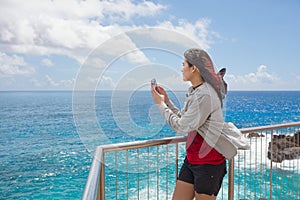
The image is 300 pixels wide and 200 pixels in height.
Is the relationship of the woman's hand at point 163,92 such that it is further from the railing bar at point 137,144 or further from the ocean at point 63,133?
the railing bar at point 137,144

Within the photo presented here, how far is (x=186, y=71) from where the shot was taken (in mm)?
1479

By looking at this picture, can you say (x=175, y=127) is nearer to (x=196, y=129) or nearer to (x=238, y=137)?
(x=196, y=129)

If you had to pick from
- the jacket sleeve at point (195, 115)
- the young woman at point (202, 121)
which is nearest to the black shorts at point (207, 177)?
the young woman at point (202, 121)

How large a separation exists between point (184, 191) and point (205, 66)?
78 centimetres

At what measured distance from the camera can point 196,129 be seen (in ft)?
4.77

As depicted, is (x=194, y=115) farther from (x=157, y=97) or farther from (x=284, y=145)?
(x=284, y=145)

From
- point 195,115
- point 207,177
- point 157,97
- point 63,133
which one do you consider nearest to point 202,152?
point 207,177

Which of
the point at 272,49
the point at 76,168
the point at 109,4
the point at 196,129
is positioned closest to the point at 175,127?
the point at 196,129

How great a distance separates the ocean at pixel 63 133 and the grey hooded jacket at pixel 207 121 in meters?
0.12

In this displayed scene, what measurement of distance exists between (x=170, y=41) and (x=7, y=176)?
83.1ft

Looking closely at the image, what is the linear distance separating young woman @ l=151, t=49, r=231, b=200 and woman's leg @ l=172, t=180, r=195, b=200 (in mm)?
24

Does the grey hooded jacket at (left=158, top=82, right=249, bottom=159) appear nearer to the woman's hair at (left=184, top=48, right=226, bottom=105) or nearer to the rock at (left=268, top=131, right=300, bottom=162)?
the woman's hair at (left=184, top=48, right=226, bottom=105)

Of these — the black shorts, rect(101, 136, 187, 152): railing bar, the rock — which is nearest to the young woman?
the black shorts

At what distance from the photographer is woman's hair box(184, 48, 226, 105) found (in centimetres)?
143
